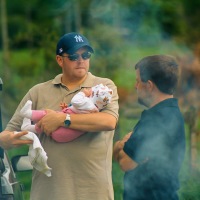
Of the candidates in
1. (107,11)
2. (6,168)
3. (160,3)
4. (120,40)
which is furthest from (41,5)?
(6,168)

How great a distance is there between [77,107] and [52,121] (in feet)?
0.60

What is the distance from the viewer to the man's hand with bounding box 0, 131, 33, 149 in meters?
5.80

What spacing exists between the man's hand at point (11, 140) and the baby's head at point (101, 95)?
1.59ft

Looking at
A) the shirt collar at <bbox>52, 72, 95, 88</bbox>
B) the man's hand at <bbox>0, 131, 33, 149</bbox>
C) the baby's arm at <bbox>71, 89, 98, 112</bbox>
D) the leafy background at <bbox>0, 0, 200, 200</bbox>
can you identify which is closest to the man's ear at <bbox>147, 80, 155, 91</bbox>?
the baby's arm at <bbox>71, 89, 98, 112</bbox>

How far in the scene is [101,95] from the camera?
18.8ft

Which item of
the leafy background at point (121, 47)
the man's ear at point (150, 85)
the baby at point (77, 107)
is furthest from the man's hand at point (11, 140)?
the leafy background at point (121, 47)

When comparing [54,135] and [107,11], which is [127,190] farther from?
[107,11]

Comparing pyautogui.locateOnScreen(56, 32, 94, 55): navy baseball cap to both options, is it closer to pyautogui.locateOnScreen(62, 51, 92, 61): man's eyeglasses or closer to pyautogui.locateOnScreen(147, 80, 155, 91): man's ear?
pyautogui.locateOnScreen(62, 51, 92, 61): man's eyeglasses

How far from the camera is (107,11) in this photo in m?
17.7

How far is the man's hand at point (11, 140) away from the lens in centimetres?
580

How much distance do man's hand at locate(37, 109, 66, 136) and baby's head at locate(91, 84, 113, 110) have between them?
0.22 meters

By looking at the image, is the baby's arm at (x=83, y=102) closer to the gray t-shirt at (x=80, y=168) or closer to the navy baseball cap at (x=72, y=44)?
the gray t-shirt at (x=80, y=168)

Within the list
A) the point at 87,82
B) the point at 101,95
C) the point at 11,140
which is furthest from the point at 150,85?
the point at 11,140

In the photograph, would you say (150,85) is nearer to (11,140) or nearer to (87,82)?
(87,82)
